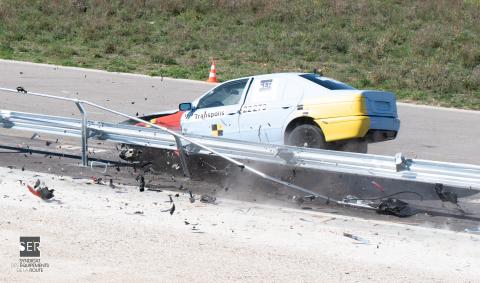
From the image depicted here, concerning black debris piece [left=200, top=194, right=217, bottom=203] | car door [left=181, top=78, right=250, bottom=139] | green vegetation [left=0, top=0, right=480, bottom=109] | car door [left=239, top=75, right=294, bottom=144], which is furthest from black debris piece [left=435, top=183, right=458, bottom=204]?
green vegetation [left=0, top=0, right=480, bottom=109]

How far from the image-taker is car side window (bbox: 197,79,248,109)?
46.9 ft

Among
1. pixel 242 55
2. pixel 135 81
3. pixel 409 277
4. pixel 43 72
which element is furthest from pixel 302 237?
pixel 242 55

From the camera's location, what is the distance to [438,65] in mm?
25266

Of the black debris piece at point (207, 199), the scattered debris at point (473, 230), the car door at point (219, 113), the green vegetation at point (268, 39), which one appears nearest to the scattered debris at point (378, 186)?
the scattered debris at point (473, 230)

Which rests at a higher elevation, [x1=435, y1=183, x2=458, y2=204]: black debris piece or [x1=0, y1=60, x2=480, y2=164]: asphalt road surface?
[x1=0, y1=60, x2=480, y2=164]: asphalt road surface

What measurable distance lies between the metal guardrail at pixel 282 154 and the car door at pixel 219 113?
49.1 inches

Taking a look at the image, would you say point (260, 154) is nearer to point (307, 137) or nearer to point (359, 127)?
point (307, 137)

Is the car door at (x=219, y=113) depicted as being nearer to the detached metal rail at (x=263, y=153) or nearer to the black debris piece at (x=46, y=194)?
the detached metal rail at (x=263, y=153)

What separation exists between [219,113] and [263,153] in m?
2.19

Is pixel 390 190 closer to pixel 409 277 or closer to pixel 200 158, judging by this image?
pixel 200 158

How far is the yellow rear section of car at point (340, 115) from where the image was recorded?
13195mm

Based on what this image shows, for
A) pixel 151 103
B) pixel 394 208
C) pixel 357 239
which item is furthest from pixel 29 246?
pixel 151 103

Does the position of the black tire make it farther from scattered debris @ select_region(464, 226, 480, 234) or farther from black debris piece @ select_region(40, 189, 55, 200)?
black debris piece @ select_region(40, 189, 55, 200)

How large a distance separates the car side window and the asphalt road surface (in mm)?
3015
